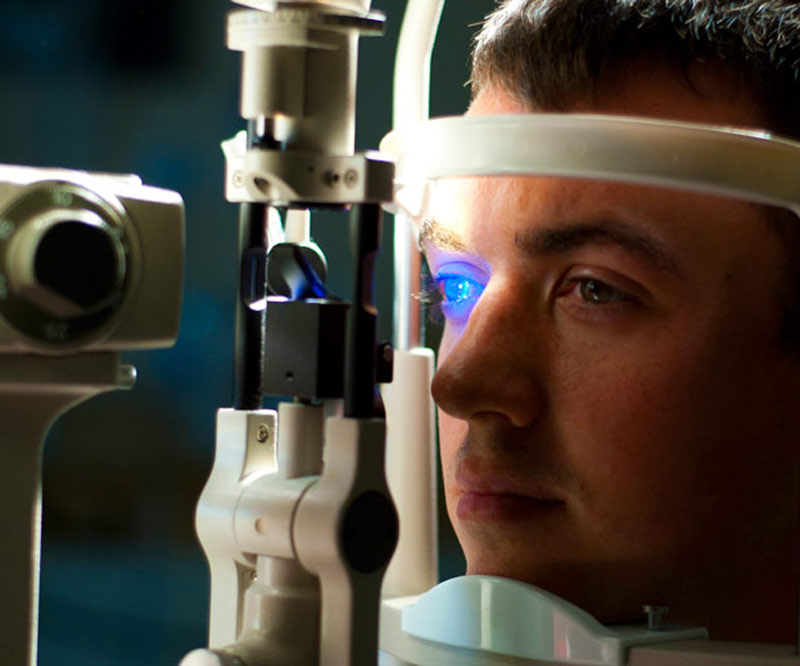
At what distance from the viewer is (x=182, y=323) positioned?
4.97ft

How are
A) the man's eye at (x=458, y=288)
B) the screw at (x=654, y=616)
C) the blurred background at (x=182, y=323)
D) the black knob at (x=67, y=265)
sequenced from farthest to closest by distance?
the blurred background at (x=182, y=323), the man's eye at (x=458, y=288), the screw at (x=654, y=616), the black knob at (x=67, y=265)

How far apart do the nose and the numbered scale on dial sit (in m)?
0.28

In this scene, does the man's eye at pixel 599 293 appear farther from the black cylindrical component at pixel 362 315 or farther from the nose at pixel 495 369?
the black cylindrical component at pixel 362 315

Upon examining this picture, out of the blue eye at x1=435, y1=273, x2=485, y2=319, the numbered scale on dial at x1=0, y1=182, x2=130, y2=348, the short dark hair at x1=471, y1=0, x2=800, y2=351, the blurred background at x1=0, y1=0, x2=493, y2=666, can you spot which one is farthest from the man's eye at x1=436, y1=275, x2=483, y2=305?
the blurred background at x1=0, y1=0, x2=493, y2=666

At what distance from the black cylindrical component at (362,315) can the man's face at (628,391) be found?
0.67 ft

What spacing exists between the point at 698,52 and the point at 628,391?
20 cm

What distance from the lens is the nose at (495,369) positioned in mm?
809

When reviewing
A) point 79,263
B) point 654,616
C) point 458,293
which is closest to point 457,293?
point 458,293

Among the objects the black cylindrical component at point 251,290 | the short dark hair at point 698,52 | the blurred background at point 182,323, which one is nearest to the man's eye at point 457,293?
the short dark hair at point 698,52

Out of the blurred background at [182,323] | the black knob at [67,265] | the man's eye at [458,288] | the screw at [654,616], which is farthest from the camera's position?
the blurred background at [182,323]

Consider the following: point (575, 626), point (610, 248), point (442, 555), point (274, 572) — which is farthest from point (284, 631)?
point (442, 555)

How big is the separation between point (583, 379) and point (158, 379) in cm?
82

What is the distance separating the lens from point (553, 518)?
2.70ft

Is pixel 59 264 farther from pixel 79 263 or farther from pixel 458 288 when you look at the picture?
pixel 458 288
